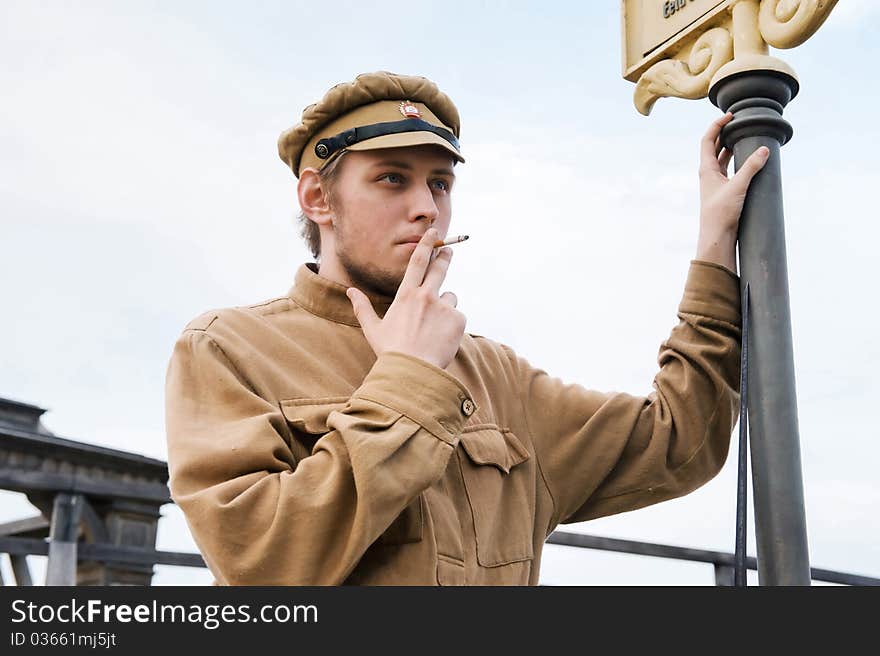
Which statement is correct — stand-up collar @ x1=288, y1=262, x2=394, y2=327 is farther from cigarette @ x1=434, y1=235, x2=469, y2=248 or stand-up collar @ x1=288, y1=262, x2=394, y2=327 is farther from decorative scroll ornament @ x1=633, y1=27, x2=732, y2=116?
decorative scroll ornament @ x1=633, y1=27, x2=732, y2=116

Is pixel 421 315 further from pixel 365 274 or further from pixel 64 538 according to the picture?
pixel 64 538

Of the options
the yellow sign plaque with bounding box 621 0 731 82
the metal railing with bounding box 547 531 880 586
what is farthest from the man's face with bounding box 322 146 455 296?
the metal railing with bounding box 547 531 880 586

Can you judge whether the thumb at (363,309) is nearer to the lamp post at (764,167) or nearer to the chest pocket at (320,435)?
the chest pocket at (320,435)

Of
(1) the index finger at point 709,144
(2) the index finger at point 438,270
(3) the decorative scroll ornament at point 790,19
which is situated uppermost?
(3) the decorative scroll ornament at point 790,19

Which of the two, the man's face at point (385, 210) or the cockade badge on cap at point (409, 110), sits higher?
the cockade badge on cap at point (409, 110)

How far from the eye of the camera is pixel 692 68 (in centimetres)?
234

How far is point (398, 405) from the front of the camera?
69.6 inches

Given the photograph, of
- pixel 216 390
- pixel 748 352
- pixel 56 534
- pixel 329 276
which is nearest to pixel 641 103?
pixel 748 352

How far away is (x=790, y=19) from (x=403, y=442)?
1219 millimetres

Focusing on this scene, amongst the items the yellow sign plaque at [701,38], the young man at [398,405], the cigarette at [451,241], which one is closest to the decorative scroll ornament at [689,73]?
the yellow sign plaque at [701,38]

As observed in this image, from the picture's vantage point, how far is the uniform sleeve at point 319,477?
1704 millimetres

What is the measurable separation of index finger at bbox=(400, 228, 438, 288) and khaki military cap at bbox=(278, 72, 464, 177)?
0.22 meters
